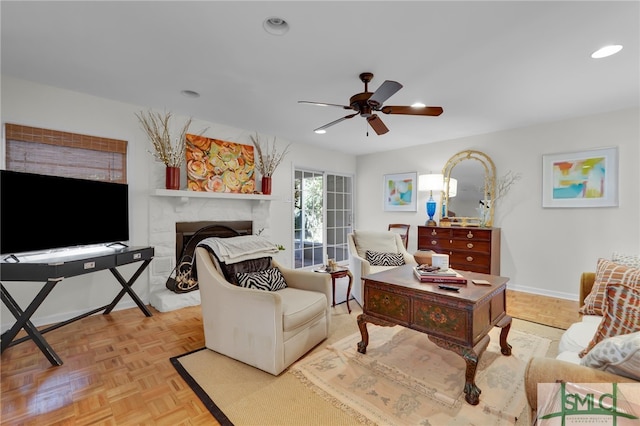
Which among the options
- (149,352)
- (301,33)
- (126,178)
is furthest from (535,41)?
(126,178)

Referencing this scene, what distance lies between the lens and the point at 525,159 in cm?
402

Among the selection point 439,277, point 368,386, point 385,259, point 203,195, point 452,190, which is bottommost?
point 368,386

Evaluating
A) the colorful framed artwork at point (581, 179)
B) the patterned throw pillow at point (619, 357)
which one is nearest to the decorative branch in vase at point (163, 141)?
the patterned throw pillow at point (619, 357)

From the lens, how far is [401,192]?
536cm

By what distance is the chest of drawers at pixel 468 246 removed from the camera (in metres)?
3.88

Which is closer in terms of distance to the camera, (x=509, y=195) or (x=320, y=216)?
(x=509, y=195)

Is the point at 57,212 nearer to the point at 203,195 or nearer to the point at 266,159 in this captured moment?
the point at 203,195

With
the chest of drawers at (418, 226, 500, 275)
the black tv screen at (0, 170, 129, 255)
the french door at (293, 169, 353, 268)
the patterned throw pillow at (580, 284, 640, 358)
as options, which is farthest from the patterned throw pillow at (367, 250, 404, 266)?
the black tv screen at (0, 170, 129, 255)

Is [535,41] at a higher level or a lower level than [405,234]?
higher

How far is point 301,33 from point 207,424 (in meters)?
2.43

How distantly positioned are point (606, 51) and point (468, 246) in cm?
251

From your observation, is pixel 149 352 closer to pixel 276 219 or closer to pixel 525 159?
pixel 276 219

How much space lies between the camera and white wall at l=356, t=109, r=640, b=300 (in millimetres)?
3363


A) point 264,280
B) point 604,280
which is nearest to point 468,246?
point 604,280
